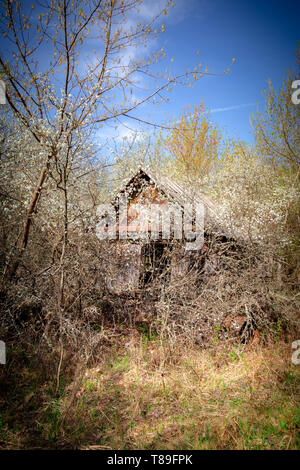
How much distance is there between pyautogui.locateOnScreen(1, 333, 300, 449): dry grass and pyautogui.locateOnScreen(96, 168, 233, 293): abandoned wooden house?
1.62 m

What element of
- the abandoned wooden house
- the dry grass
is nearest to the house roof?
the abandoned wooden house

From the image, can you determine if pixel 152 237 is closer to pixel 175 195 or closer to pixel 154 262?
pixel 154 262

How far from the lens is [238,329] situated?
4.91m

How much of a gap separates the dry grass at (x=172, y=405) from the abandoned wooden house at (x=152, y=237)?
162 centimetres

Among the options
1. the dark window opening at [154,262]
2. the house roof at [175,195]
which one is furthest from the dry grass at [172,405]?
the house roof at [175,195]

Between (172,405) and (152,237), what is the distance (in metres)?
3.51

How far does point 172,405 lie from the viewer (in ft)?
10.6

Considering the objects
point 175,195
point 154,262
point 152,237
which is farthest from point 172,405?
point 175,195

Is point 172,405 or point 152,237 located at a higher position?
point 152,237

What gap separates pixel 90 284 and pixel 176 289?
181 cm

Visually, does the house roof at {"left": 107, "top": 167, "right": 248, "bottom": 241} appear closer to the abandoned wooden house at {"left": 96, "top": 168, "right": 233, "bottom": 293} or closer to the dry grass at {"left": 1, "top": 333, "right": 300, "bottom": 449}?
the abandoned wooden house at {"left": 96, "top": 168, "right": 233, "bottom": 293}

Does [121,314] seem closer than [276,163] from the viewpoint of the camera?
Yes
